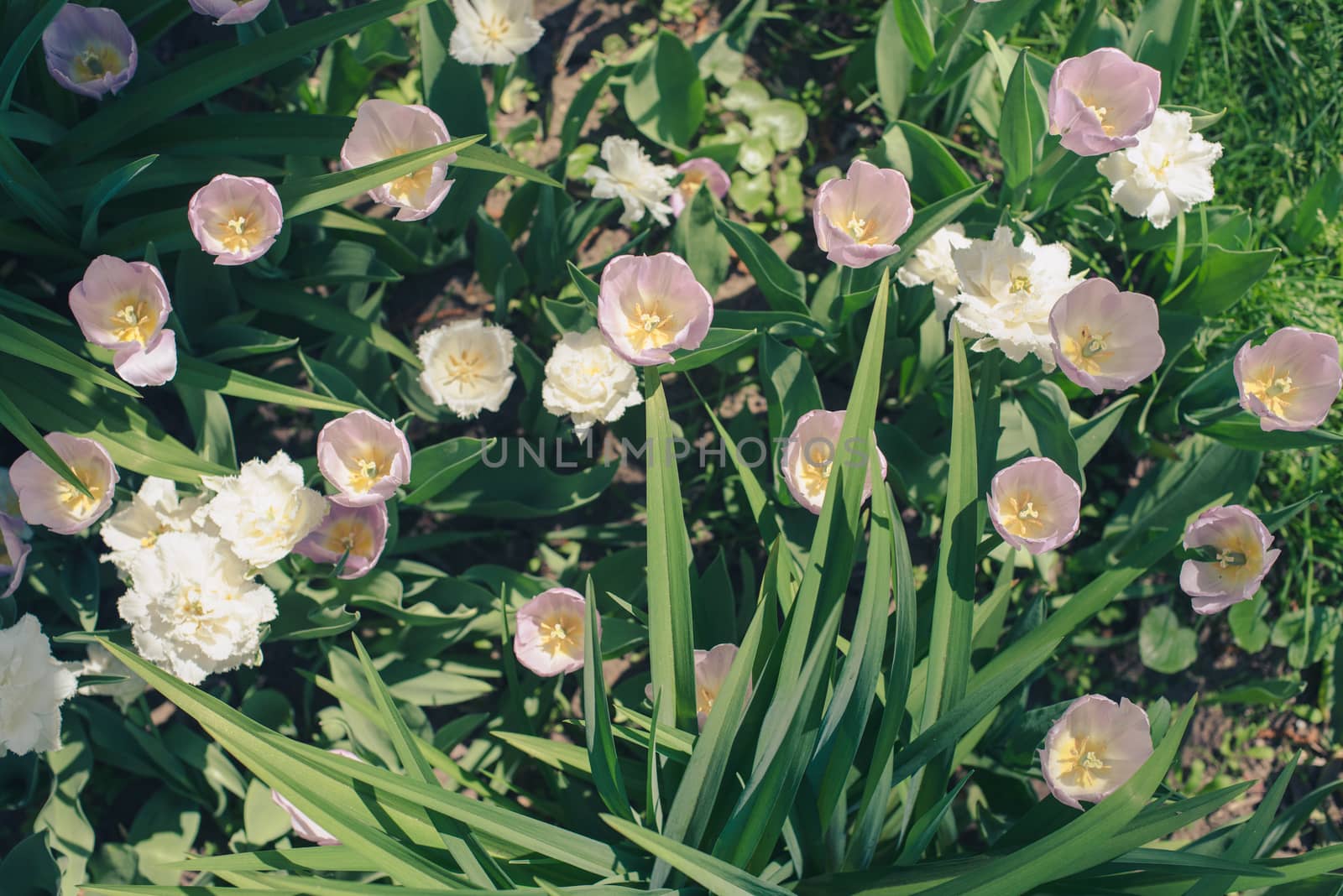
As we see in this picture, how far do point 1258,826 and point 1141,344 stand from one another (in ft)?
2.34

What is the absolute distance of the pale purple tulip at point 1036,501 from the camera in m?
1.49

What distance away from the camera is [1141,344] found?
1521 millimetres

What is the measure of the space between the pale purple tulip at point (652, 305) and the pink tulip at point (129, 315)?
0.65 metres

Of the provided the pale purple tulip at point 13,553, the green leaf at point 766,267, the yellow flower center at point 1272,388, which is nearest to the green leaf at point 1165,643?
the yellow flower center at point 1272,388

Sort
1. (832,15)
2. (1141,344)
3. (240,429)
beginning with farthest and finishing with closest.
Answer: (832,15), (240,429), (1141,344)

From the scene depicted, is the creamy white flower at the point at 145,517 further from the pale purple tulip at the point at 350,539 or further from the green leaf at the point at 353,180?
the green leaf at the point at 353,180

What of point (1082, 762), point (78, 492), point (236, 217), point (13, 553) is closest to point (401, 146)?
point (236, 217)

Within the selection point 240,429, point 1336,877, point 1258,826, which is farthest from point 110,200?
point 1336,877

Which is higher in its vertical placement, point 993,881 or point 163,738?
point 993,881

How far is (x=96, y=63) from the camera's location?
163 cm

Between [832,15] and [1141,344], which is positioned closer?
[1141,344]

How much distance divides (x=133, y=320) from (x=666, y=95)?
112 cm

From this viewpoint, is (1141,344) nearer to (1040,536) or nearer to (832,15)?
(1040,536)

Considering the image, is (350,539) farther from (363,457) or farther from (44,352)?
(44,352)
